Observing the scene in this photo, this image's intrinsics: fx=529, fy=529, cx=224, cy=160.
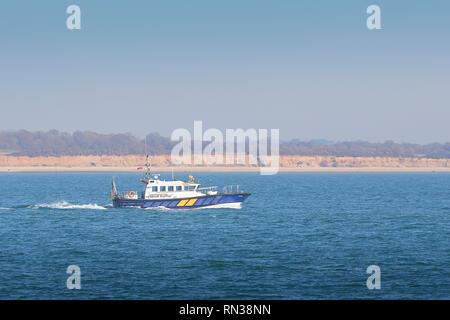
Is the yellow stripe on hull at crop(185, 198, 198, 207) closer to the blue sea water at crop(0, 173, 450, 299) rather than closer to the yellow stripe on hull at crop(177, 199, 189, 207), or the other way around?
the yellow stripe on hull at crop(177, 199, 189, 207)

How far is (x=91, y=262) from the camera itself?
3994cm

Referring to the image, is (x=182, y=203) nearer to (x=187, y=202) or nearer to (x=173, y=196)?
(x=187, y=202)

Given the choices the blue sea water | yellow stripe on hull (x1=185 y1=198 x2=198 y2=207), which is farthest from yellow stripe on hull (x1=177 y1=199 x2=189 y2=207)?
the blue sea water

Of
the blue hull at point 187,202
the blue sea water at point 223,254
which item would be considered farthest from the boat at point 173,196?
the blue sea water at point 223,254

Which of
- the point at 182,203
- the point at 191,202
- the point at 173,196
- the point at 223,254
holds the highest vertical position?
the point at 173,196

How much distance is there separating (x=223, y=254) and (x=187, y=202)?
3010 cm

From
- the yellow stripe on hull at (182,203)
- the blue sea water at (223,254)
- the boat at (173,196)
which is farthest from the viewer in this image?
the yellow stripe on hull at (182,203)

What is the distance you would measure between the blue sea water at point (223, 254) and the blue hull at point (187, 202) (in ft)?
3.62

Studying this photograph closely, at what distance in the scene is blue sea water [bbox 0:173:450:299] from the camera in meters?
31.2

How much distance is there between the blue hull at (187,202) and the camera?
72250 mm

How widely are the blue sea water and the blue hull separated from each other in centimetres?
110

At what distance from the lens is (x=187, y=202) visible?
238 feet

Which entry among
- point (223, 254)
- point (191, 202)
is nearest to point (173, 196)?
point (191, 202)

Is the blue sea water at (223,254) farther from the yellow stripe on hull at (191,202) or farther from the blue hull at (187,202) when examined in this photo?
the blue hull at (187,202)
